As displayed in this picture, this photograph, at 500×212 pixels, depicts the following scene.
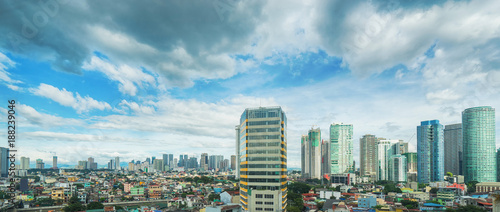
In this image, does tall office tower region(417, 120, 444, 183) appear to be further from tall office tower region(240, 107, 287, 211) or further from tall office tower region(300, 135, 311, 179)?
tall office tower region(240, 107, 287, 211)

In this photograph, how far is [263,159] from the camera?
38906mm

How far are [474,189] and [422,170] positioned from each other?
1036 inches

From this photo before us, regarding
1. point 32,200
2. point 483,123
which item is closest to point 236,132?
point 32,200

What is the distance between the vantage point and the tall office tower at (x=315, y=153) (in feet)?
484

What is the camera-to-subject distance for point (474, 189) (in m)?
86.6

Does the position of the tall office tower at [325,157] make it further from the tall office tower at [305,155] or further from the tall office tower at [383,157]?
the tall office tower at [383,157]

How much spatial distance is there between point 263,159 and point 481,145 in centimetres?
9916

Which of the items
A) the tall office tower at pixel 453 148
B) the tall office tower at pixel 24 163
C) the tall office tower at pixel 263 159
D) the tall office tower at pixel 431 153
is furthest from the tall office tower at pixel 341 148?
the tall office tower at pixel 24 163

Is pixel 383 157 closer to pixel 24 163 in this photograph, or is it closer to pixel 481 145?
pixel 481 145

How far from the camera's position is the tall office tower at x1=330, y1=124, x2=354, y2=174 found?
454ft

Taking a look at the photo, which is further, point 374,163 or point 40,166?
point 40,166

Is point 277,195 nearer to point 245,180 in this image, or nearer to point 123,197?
point 245,180

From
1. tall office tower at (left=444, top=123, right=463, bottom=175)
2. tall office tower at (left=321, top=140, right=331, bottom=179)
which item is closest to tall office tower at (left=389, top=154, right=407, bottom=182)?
tall office tower at (left=444, top=123, right=463, bottom=175)

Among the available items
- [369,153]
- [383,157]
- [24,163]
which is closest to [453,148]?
[383,157]
